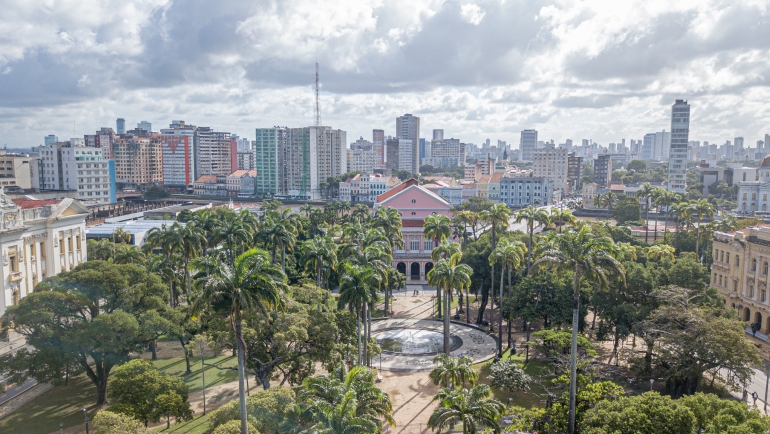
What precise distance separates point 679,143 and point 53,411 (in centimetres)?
16933

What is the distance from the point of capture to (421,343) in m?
55.4

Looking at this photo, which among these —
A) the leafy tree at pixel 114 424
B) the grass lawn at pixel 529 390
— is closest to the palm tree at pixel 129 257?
the leafy tree at pixel 114 424

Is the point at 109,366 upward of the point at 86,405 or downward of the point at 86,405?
upward

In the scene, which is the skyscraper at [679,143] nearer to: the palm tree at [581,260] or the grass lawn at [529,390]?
the grass lawn at [529,390]

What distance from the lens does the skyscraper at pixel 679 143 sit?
161 m

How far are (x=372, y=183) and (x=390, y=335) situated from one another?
12634 centimetres

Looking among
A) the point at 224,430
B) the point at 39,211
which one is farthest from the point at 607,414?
the point at 39,211

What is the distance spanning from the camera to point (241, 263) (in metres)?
26.1

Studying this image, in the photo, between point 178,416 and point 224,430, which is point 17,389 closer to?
point 178,416

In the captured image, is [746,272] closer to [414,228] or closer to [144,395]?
[414,228]

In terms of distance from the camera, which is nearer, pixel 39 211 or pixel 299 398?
pixel 299 398

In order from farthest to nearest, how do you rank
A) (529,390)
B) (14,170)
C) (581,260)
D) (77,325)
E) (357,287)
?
(14,170), (529,390), (357,287), (77,325), (581,260)

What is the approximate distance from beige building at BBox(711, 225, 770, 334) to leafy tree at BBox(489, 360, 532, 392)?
105 feet

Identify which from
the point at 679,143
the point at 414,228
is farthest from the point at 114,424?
the point at 679,143
